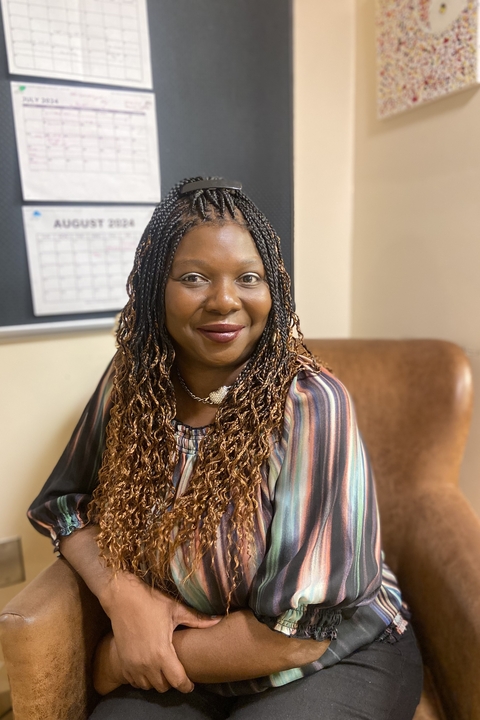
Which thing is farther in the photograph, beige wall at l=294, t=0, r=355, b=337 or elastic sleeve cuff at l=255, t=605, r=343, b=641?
beige wall at l=294, t=0, r=355, b=337

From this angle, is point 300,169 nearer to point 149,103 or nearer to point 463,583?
point 149,103

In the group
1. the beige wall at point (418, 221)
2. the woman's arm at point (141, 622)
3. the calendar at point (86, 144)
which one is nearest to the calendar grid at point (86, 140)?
the calendar at point (86, 144)

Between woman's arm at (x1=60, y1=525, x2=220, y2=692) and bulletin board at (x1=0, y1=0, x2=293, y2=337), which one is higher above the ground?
bulletin board at (x1=0, y1=0, x2=293, y2=337)

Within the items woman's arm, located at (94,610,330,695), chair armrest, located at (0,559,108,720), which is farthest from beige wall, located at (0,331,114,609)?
woman's arm, located at (94,610,330,695)

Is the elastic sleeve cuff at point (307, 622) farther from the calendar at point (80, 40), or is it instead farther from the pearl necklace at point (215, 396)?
the calendar at point (80, 40)

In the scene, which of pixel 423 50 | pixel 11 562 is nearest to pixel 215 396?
pixel 11 562

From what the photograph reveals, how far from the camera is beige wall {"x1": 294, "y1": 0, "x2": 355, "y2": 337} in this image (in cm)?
137

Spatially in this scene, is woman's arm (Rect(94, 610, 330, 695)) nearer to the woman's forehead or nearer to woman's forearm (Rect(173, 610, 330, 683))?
woman's forearm (Rect(173, 610, 330, 683))

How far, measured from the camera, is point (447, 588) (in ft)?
3.12

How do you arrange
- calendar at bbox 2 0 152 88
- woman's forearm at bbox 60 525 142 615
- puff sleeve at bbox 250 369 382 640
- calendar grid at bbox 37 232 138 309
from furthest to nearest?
calendar grid at bbox 37 232 138 309 → calendar at bbox 2 0 152 88 → woman's forearm at bbox 60 525 142 615 → puff sleeve at bbox 250 369 382 640

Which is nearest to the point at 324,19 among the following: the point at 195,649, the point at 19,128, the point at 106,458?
the point at 19,128

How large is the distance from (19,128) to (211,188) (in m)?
0.58

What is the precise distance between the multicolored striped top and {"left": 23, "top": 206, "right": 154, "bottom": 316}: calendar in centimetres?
52

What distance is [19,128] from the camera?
1.13 meters
